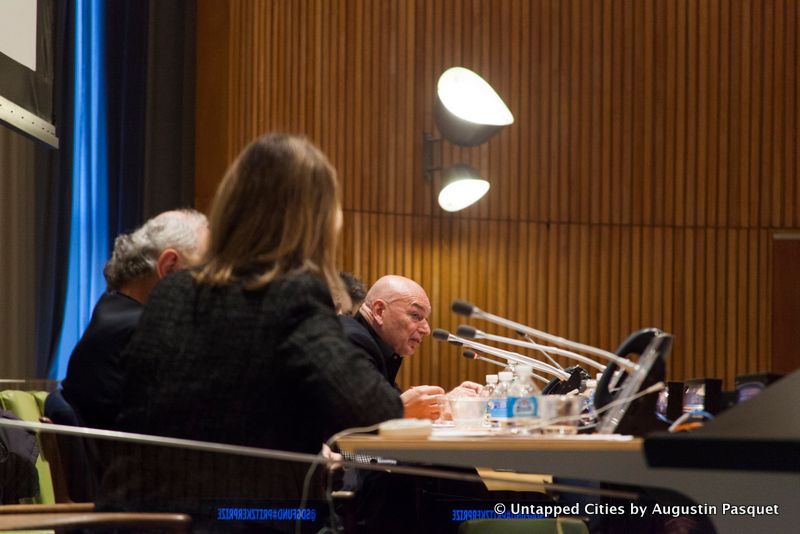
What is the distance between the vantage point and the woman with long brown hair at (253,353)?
6.02 ft

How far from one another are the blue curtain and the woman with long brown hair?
12.3 feet

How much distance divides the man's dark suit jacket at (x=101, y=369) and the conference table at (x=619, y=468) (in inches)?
43.5

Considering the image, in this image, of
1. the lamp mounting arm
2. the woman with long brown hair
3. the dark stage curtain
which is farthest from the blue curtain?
the woman with long brown hair

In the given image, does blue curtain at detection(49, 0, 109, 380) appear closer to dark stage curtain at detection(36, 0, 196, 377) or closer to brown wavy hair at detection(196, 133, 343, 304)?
dark stage curtain at detection(36, 0, 196, 377)

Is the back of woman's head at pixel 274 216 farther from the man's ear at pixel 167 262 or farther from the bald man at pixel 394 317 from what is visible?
the bald man at pixel 394 317

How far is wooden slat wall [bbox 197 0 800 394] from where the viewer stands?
296 inches

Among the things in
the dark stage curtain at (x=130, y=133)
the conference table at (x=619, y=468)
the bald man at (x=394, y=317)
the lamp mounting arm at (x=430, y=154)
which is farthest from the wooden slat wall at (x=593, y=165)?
the conference table at (x=619, y=468)

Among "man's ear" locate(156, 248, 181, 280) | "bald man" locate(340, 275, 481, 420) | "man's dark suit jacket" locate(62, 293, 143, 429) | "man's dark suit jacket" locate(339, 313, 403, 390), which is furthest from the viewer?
"bald man" locate(340, 275, 481, 420)

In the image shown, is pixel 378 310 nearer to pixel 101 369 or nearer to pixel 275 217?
pixel 101 369

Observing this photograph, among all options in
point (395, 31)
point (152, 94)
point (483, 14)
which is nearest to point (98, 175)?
point (152, 94)

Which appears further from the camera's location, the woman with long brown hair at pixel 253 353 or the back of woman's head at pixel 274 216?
the back of woman's head at pixel 274 216

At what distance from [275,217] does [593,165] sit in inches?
242

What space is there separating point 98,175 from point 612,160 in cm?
369

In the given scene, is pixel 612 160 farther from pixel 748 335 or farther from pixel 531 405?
pixel 531 405
